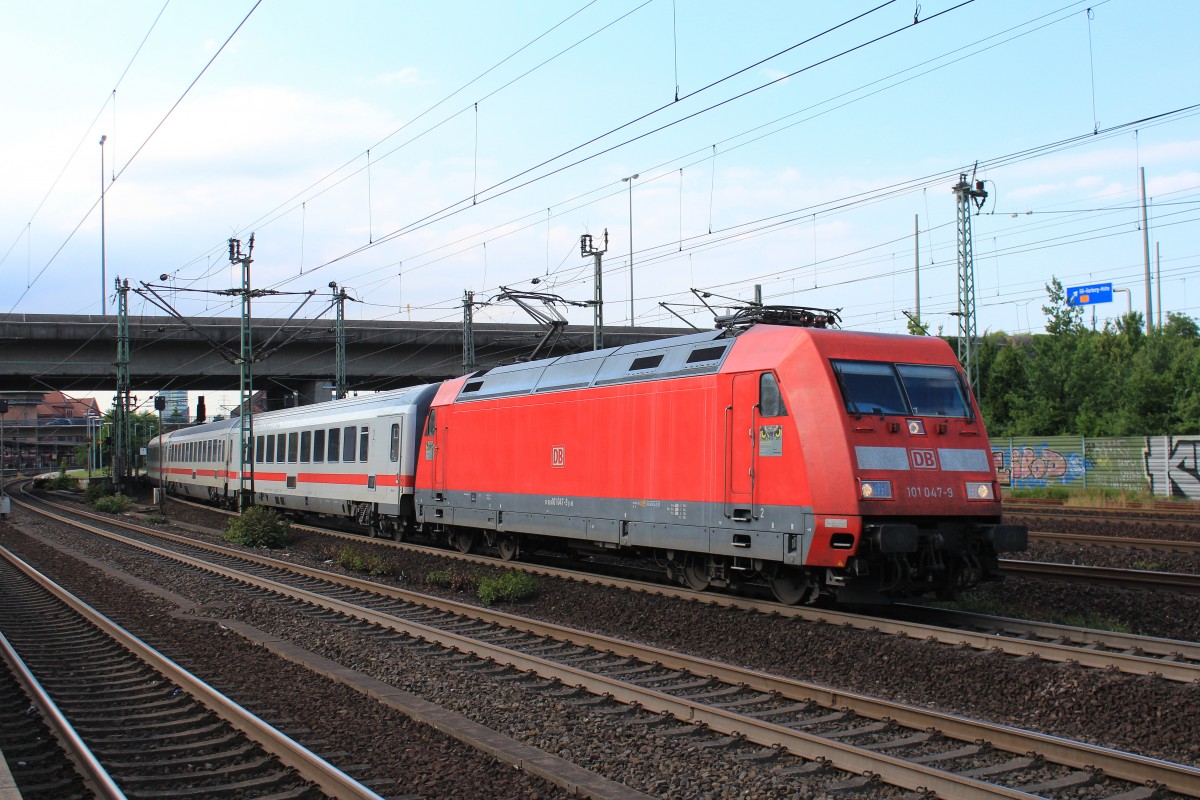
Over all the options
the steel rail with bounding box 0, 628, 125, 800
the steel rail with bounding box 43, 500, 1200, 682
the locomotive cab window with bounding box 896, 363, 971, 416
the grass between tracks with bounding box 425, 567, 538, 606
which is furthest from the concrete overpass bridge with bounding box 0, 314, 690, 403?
the steel rail with bounding box 0, 628, 125, 800

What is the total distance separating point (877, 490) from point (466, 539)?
10.8 metres

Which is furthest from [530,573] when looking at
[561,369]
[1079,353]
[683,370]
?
[1079,353]

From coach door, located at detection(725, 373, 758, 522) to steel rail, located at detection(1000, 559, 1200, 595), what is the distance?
5.36 metres

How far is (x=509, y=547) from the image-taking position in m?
17.8

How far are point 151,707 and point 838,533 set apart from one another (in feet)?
22.2

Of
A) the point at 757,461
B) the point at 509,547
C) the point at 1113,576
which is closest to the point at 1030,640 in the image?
the point at 757,461

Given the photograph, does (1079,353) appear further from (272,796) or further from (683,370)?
(272,796)

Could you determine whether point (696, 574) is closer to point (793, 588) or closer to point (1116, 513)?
point (793, 588)

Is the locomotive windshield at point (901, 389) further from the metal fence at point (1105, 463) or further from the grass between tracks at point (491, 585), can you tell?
the metal fence at point (1105, 463)

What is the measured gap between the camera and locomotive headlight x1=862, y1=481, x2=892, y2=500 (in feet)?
34.5

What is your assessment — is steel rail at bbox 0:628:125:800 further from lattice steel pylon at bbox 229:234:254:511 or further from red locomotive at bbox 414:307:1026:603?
lattice steel pylon at bbox 229:234:254:511

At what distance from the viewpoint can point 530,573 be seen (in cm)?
1598

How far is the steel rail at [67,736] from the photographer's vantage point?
6199 mm

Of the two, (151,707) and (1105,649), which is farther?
(1105,649)
